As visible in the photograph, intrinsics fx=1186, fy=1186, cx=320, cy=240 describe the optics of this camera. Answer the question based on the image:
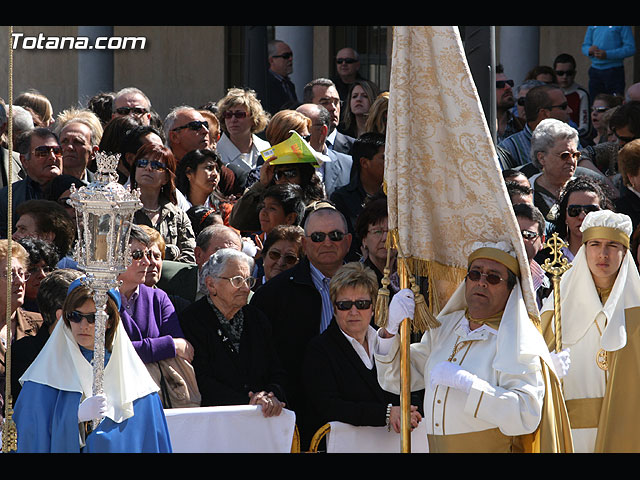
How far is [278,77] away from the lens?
11.8m

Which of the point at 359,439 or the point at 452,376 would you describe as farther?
the point at 359,439

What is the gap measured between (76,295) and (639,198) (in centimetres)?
407

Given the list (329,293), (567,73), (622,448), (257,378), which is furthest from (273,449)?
(567,73)

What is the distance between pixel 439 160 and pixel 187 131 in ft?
12.0

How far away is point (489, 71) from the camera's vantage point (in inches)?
288

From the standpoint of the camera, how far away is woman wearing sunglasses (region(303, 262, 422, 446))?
6078 millimetres

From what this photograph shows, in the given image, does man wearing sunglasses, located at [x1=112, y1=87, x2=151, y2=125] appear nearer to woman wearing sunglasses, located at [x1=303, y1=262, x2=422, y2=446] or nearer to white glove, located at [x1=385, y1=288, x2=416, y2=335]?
woman wearing sunglasses, located at [x1=303, y1=262, x2=422, y2=446]

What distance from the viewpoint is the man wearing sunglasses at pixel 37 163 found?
744 centimetres

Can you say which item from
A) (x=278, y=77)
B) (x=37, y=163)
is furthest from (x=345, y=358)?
(x=278, y=77)

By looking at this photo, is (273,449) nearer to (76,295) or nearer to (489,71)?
(76,295)

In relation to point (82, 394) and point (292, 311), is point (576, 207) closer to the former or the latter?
point (292, 311)

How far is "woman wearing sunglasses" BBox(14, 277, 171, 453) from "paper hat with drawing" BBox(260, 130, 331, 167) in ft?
8.75

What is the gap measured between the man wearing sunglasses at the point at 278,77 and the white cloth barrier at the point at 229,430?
5.99 meters

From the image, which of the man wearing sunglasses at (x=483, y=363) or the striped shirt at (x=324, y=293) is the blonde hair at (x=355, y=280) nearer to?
the striped shirt at (x=324, y=293)
